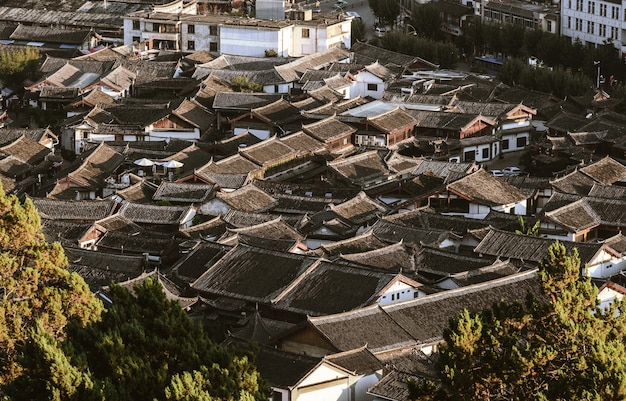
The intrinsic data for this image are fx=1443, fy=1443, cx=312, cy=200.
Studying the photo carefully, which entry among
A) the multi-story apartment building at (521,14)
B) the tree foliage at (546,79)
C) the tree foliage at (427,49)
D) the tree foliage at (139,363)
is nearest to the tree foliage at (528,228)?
the tree foliage at (139,363)

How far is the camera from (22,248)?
2717cm

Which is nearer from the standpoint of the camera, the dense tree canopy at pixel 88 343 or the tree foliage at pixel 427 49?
the dense tree canopy at pixel 88 343

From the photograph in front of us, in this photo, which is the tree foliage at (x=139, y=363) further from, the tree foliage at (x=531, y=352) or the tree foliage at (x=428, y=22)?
the tree foliage at (x=428, y=22)

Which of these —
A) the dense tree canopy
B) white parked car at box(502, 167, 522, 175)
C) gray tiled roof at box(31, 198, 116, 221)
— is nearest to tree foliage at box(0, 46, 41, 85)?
gray tiled roof at box(31, 198, 116, 221)

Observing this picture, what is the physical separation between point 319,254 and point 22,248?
12500 mm

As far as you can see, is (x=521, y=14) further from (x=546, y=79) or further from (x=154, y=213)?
(x=154, y=213)

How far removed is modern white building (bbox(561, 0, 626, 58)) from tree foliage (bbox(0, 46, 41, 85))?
83.1 feet

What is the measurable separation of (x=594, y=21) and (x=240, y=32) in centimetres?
1685

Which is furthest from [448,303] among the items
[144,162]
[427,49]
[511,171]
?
[427,49]

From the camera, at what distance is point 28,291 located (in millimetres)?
26578

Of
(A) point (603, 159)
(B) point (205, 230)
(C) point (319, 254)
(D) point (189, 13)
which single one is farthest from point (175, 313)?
(D) point (189, 13)

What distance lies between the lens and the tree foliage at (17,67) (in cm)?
6512

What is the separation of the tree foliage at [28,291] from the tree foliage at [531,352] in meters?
6.54

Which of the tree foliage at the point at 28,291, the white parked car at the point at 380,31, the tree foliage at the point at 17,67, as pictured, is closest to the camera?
the tree foliage at the point at 28,291
